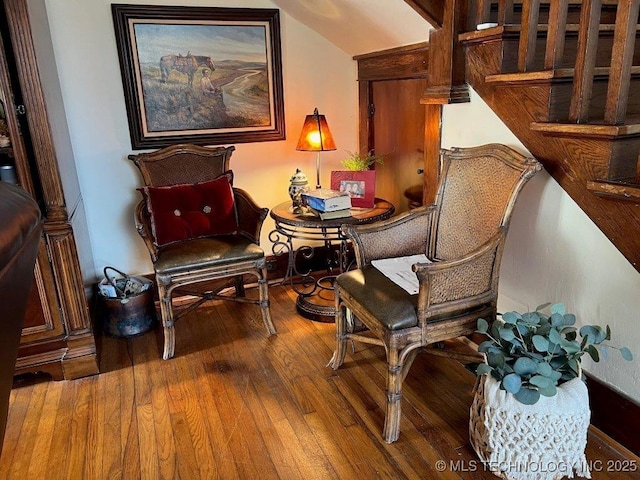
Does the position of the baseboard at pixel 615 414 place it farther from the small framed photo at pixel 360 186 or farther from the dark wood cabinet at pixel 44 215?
the dark wood cabinet at pixel 44 215

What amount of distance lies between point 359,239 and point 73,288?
135 centimetres

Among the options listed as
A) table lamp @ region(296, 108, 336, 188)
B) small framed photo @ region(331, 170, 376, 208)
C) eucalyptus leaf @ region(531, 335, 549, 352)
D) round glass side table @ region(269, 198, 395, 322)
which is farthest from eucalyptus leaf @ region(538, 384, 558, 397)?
table lamp @ region(296, 108, 336, 188)

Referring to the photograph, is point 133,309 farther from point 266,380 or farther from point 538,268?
point 538,268

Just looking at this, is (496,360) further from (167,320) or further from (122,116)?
(122,116)

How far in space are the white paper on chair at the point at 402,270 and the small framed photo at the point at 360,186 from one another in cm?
57

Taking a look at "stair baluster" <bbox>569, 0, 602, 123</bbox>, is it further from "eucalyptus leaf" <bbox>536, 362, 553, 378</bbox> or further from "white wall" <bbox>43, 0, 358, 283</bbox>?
"white wall" <bbox>43, 0, 358, 283</bbox>

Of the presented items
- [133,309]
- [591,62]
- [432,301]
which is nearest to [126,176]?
[133,309]

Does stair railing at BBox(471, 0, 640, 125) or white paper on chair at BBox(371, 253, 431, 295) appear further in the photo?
white paper on chair at BBox(371, 253, 431, 295)

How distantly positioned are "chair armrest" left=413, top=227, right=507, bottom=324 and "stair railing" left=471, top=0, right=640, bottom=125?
1.66 feet

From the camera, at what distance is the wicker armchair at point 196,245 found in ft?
7.64

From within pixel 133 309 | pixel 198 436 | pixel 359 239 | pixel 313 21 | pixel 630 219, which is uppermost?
pixel 313 21

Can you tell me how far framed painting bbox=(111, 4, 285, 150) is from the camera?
8.79ft

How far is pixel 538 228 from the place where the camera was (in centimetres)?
192

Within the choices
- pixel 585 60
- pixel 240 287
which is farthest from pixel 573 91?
pixel 240 287
